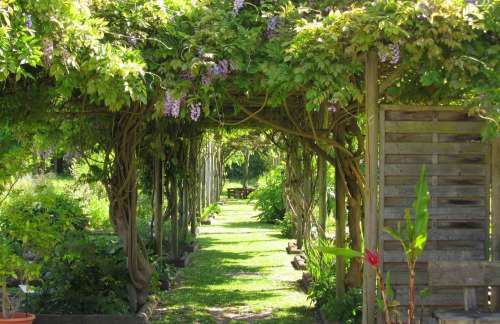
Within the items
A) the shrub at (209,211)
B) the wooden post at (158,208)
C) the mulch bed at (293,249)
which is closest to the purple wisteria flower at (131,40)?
the wooden post at (158,208)

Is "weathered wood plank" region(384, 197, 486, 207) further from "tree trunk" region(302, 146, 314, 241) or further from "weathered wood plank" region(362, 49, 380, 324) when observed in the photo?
"tree trunk" region(302, 146, 314, 241)

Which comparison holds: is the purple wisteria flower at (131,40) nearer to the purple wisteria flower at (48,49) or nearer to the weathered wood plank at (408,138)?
the purple wisteria flower at (48,49)

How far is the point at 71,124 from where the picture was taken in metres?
9.44

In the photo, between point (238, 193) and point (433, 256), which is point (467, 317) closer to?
point (433, 256)

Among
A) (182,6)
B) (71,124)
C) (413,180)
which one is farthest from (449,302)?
(71,124)

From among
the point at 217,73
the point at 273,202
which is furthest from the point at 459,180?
the point at 273,202

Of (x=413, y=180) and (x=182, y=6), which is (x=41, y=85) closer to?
(x=182, y=6)

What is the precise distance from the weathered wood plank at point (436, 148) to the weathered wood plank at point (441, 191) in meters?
0.29

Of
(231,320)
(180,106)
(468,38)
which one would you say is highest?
(468,38)

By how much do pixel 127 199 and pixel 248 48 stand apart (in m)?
3.47

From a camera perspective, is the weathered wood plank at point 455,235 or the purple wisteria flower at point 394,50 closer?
the purple wisteria flower at point 394,50

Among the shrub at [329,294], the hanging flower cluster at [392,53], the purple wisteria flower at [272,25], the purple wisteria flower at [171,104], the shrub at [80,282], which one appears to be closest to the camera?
the hanging flower cluster at [392,53]

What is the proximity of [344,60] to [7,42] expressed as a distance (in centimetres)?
252

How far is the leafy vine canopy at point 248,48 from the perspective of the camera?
5.48 m
